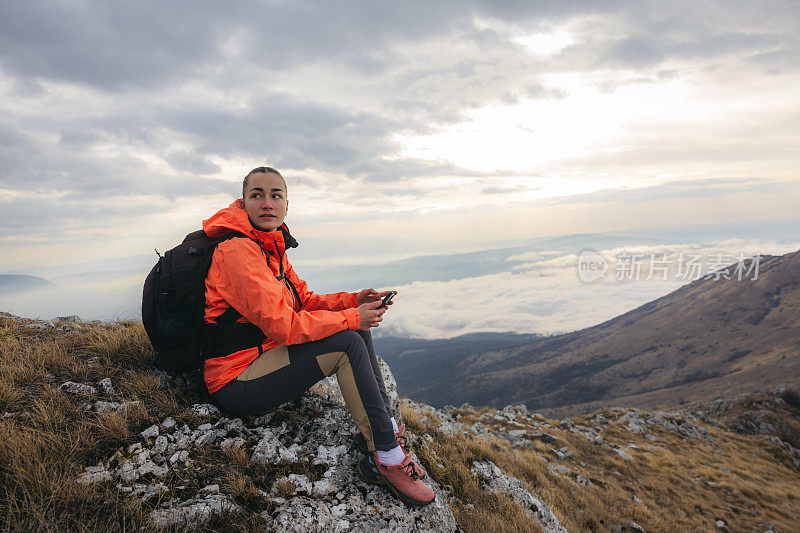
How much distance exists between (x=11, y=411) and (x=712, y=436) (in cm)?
4911

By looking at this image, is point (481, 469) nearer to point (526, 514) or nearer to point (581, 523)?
point (526, 514)

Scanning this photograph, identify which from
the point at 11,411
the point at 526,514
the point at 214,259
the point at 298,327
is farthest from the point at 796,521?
the point at 11,411

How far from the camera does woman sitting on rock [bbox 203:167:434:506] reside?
4328 mm

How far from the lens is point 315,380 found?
15.8 ft

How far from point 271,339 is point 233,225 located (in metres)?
1.66

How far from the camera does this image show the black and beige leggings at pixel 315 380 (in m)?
4.67

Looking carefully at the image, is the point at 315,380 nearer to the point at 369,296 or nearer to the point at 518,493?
the point at 369,296

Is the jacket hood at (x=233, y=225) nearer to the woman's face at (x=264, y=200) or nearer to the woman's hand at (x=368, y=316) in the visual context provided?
the woman's face at (x=264, y=200)

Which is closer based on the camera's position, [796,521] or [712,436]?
[796,521]

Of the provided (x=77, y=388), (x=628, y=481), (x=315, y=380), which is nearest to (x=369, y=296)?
(x=315, y=380)

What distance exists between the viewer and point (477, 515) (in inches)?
226

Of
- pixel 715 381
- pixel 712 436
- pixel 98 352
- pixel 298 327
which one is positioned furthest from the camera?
pixel 715 381

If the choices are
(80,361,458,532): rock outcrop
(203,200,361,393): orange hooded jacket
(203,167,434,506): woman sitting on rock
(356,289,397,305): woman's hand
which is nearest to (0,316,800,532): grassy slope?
(80,361,458,532): rock outcrop

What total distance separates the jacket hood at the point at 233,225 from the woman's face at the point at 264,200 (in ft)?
0.32
